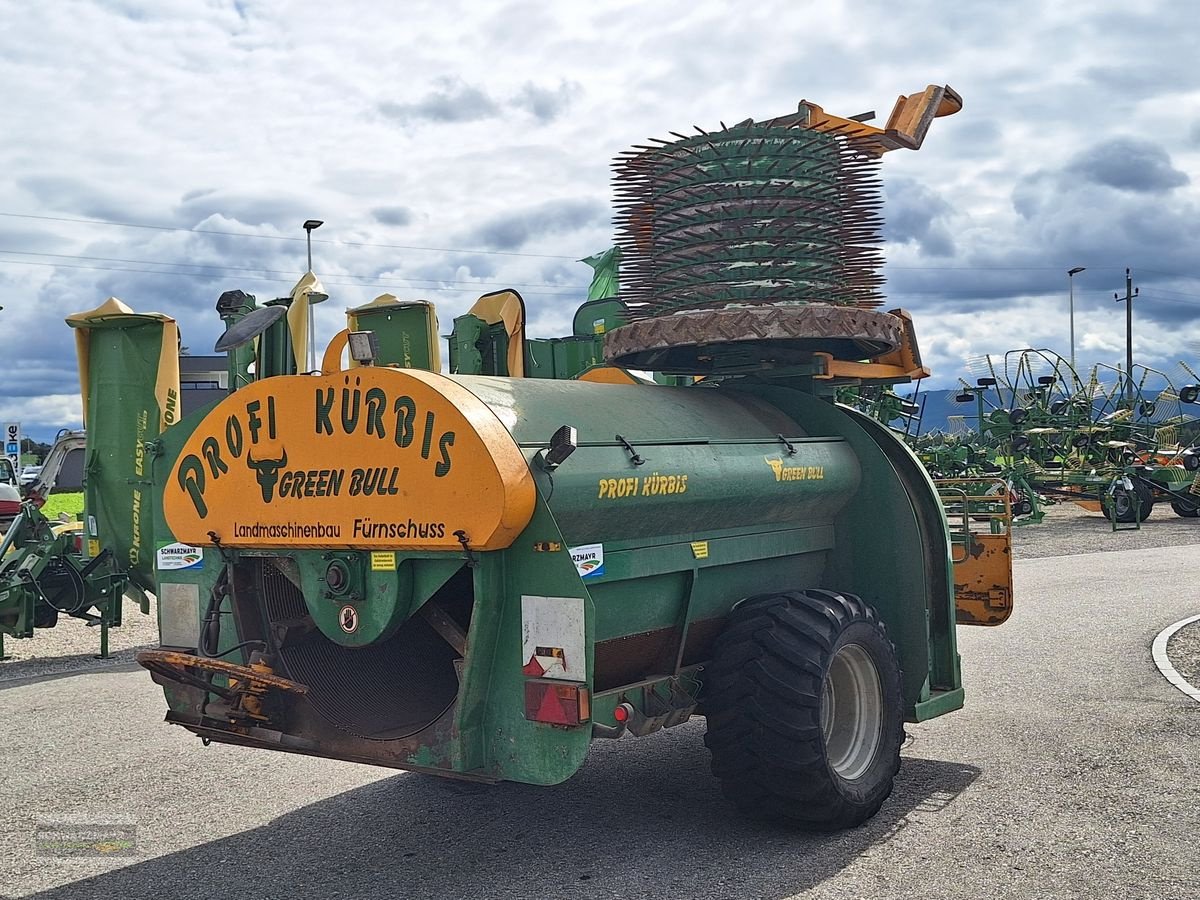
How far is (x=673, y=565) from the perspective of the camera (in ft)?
17.5

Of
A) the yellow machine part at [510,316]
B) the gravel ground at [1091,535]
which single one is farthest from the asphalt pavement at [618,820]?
the gravel ground at [1091,535]

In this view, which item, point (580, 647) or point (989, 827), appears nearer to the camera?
point (580, 647)

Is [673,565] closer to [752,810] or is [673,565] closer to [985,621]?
[752,810]

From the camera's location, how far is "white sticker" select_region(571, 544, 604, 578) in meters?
4.82

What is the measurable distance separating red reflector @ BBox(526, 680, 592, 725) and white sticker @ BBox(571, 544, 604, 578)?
0.45m

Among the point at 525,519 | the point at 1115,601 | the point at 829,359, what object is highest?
the point at 829,359

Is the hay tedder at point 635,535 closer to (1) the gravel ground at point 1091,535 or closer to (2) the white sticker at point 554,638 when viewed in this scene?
(2) the white sticker at point 554,638

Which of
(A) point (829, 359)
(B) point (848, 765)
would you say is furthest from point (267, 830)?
(A) point (829, 359)

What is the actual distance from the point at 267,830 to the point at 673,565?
7.12 feet

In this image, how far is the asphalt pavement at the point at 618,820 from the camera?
4.80 m

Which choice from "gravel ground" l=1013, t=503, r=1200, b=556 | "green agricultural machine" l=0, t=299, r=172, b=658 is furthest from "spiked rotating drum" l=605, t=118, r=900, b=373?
"gravel ground" l=1013, t=503, r=1200, b=556

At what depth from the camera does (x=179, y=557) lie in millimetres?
5574

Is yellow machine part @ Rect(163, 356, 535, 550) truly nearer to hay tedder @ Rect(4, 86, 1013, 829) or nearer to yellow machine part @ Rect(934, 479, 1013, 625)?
hay tedder @ Rect(4, 86, 1013, 829)

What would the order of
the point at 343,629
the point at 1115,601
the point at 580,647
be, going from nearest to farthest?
the point at 580,647, the point at 343,629, the point at 1115,601
